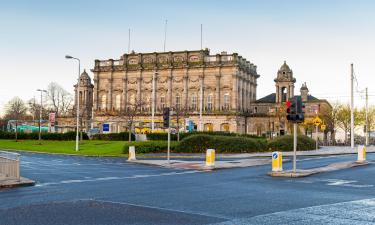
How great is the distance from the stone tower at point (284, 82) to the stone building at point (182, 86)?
6.13 meters

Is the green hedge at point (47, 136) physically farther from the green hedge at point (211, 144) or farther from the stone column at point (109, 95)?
the stone column at point (109, 95)

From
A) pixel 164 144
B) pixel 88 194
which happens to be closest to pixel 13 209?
pixel 88 194

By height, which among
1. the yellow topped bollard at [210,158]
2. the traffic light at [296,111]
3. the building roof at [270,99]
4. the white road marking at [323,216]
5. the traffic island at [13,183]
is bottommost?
the traffic island at [13,183]

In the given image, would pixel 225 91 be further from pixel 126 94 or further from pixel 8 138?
pixel 8 138

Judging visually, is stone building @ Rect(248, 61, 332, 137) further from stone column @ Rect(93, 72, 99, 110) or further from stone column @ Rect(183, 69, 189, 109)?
stone column @ Rect(93, 72, 99, 110)

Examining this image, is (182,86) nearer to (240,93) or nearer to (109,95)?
(240,93)

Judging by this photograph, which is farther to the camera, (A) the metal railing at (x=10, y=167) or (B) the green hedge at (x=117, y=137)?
(B) the green hedge at (x=117, y=137)

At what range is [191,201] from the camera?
13852mm

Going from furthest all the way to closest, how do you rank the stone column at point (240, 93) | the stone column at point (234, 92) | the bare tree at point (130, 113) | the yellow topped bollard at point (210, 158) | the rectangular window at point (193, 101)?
the rectangular window at point (193, 101) < the stone column at point (240, 93) < the stone column at point (234, 92) < the bare tree at point (130, 113) < the yellow topped bollard at point (210, 158)

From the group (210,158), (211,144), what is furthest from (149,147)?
(210,158)

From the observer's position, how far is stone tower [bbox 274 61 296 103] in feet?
348

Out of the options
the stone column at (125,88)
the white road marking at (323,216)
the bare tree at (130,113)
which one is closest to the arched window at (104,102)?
the stone column at (125,88)

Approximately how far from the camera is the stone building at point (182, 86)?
98562mm

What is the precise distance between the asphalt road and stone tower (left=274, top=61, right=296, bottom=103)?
284 ft
